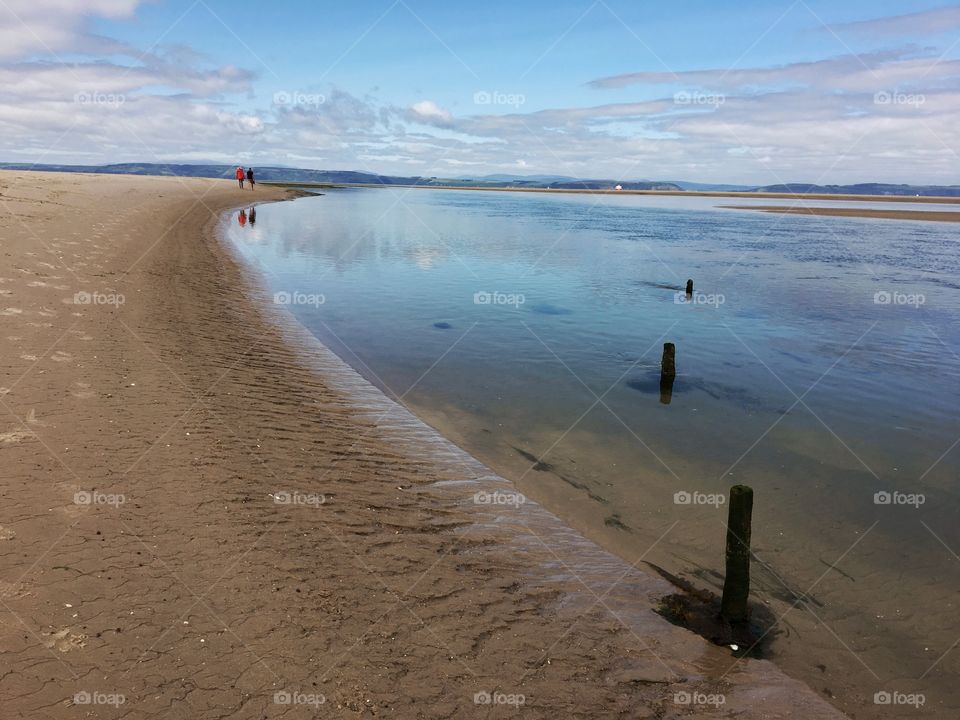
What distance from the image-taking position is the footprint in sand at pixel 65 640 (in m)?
6.07

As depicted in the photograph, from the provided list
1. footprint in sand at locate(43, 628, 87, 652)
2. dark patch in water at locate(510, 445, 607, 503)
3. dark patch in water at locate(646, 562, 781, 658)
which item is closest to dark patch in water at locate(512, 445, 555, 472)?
dark patch in water at locate(510, 445, 607, 503)

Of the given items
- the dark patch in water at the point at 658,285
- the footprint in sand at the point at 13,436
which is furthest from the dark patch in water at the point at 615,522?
the dark patch in water at the point at 658,285

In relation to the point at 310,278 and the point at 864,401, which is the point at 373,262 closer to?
the point at 310,278

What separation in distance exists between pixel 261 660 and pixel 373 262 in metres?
36.0

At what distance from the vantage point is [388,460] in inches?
469

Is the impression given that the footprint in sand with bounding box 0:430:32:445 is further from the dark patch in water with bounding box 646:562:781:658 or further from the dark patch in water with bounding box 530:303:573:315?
the dark patch in water with bounding box 530:303:573:315

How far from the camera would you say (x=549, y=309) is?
28.4 metres

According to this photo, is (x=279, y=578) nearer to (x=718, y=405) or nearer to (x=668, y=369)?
(x=718, y=405)

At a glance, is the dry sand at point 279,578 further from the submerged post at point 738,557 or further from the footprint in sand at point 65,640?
the submerged post at point 738,557

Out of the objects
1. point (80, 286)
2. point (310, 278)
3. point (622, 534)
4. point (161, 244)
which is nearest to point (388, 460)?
point (622, 534)

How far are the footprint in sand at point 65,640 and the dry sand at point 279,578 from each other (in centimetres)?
3

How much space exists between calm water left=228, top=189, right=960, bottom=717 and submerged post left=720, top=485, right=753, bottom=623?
0.82 meters

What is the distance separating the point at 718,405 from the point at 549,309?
12536mm

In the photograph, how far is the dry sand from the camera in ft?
20.2
